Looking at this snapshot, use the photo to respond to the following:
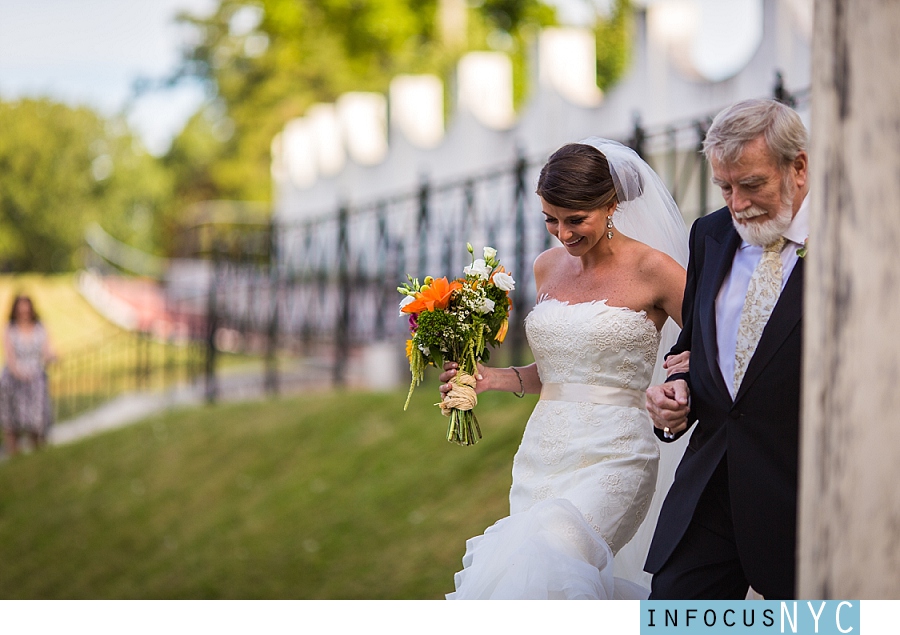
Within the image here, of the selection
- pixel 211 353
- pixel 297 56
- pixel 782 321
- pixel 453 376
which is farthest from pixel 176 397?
pixel 782 321

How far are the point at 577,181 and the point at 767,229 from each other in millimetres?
727

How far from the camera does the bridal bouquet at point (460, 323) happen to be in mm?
3551

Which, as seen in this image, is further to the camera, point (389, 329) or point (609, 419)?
point (389, 329)

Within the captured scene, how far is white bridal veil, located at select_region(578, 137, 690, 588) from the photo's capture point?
3627 millimetres

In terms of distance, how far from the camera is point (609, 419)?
3572mm

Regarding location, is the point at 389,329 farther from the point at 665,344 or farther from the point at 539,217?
the point at 665,344

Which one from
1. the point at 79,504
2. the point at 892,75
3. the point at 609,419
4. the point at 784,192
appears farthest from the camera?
the point at 79,504

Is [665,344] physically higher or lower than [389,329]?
higher

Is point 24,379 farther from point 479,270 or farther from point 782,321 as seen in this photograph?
point 782,321

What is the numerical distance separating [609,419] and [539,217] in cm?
752

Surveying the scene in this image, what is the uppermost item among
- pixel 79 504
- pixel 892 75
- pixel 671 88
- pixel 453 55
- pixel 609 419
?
pixel 453 55

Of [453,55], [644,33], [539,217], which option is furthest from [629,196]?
[453,55]

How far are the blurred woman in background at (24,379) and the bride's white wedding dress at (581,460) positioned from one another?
34.2ft

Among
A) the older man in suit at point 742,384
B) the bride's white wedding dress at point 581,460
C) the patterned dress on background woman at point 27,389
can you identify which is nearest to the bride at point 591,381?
the bride's white wedding dress at point 581,460
